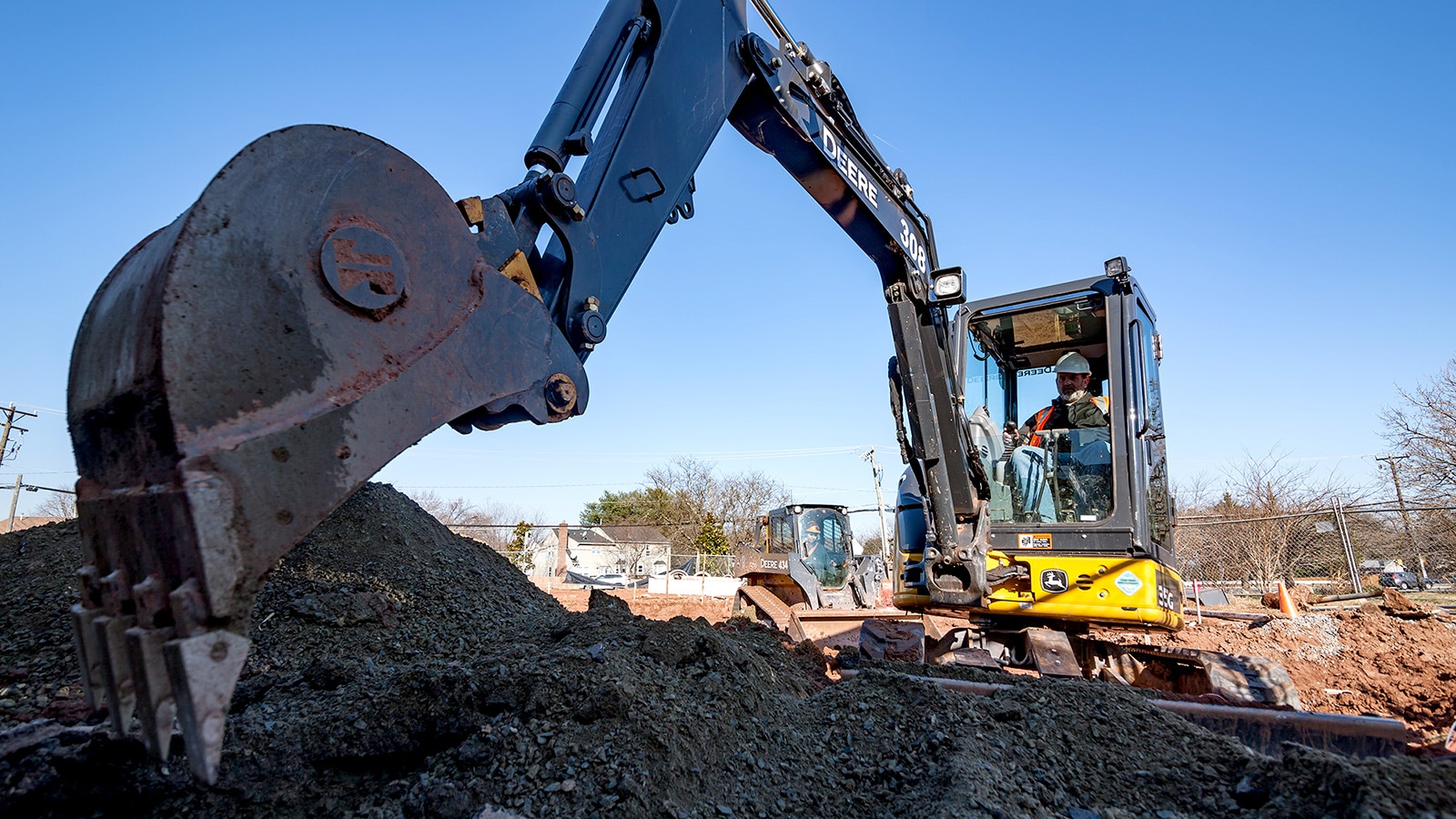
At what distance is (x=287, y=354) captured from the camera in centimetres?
172

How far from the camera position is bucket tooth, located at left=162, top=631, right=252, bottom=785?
1403 millimetres

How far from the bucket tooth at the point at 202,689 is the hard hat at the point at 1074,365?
5.48 metres

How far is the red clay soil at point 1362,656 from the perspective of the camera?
547cm

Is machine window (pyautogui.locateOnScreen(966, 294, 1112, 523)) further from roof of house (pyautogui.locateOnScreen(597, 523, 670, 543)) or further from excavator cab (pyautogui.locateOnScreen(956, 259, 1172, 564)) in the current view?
roof of house (pyautogui.locateOnScreen(597, 523, 670, 543))

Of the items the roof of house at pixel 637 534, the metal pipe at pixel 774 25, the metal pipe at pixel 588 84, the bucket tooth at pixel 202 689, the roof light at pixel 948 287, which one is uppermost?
the metal pipe at pixel 774 25

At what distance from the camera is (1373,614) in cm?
781

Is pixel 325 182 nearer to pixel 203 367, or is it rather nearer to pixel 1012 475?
pixel 203 367

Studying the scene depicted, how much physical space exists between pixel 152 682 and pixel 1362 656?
9.03 meters

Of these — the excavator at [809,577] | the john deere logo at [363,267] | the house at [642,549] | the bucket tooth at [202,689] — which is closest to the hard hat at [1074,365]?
the excavator at [809,577]

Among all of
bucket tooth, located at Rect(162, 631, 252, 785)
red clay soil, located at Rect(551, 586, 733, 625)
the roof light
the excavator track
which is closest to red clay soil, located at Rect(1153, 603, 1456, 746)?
the excavator track

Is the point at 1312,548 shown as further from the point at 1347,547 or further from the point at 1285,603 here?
the point at 1285,603

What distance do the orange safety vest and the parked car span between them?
11064mm

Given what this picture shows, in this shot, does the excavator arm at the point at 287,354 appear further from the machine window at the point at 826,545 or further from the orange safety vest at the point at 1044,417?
the machine window at the point at 826,545

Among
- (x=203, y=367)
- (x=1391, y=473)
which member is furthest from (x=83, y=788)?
(x=1391, y=473)
